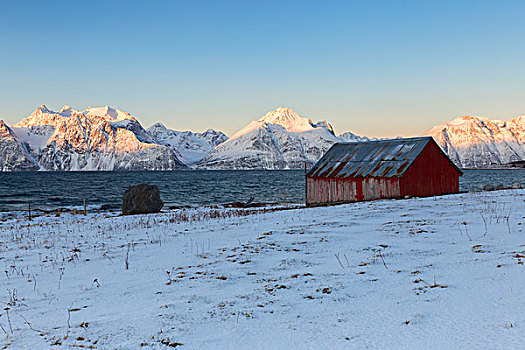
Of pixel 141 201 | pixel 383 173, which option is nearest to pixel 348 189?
pixel 383 173

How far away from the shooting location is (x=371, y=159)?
36.5 meters

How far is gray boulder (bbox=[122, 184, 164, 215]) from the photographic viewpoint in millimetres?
34844

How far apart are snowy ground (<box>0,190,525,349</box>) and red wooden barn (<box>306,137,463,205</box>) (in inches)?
830

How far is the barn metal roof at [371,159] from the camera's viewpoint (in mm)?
34131

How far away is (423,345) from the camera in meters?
4.43

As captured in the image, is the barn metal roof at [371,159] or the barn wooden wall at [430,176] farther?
the barn metal roof at [371,159]

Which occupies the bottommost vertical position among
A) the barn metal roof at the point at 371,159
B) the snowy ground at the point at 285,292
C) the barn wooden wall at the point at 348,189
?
the snowy ground at the point at 285,292

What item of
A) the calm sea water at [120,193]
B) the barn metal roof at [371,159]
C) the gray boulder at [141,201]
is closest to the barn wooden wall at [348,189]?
the barn metal roof at [371,159]

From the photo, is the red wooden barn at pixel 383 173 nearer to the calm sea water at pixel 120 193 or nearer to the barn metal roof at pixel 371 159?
the barn metal roof at pixel 371 159

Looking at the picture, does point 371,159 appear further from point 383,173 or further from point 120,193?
point 120,193

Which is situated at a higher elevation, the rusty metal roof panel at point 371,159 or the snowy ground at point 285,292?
the rusty metal roof panel at point 371,159

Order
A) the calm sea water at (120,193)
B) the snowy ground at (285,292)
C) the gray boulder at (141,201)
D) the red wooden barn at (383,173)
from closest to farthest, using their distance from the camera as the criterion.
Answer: the snowy ground at (285,292), the red wooden barn at (383,173), the gray boulder at (141,201), the calm sea water at (120,193)

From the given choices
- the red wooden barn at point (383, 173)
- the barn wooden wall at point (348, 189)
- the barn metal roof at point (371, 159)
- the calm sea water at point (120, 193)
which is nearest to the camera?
the barn wooden wall at point (348, 189)

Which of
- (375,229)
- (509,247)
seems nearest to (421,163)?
(375,229)
